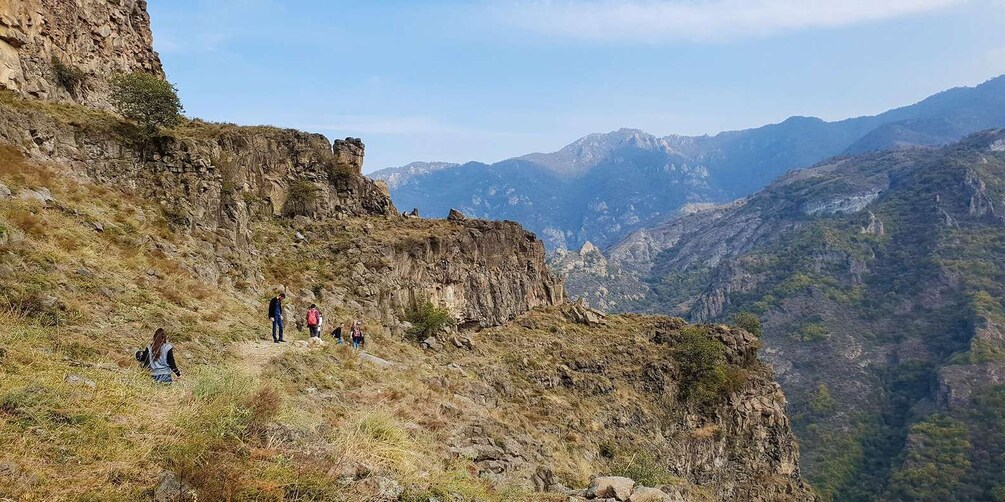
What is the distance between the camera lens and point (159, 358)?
30.6 feet

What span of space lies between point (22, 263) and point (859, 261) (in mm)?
189195

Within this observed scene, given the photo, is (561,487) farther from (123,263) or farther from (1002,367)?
(1002,367)

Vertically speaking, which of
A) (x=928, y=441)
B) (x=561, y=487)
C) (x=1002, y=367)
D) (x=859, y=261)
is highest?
(x=561, y=487)

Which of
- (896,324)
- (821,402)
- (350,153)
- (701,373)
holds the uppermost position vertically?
(350,153)

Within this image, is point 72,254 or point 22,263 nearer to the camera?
point 22,263

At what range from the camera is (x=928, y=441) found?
87.0 metres

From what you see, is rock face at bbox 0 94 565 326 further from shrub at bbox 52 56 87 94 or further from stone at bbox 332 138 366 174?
shrub at bbox 52 56 87 94

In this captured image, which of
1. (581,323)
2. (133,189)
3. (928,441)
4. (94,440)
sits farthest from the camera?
(928,441)

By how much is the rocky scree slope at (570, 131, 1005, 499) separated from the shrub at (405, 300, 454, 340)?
264 feet

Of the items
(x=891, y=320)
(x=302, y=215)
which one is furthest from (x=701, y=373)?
(x=891, y=320)

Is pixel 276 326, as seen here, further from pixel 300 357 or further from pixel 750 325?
pixel 750 325

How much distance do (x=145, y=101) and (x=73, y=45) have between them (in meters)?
4.53

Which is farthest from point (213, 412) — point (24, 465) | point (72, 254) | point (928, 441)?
point (928, 441)

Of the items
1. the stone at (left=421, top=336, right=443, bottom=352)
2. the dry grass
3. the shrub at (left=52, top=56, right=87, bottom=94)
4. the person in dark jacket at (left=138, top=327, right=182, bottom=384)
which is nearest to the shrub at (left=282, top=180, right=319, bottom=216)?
the dry grass
